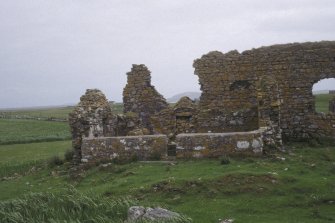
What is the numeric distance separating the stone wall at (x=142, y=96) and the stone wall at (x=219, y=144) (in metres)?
6.65

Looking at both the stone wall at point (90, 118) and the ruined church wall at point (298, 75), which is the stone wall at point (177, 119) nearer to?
the stone wall at point (90, 118)

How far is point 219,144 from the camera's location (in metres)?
15.0

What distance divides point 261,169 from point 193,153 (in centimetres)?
303

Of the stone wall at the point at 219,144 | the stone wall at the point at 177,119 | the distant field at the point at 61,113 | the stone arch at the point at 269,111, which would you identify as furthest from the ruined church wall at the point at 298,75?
the distant field at the point at 61,113

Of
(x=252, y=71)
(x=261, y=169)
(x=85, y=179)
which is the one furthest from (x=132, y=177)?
(x=252, y=71)

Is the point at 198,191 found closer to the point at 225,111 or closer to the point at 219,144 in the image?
the point at 219,144

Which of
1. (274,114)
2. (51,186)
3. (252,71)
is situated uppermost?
(252,71)

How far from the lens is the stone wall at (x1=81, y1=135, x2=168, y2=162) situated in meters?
15.8

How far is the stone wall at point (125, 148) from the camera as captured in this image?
15.8 metres

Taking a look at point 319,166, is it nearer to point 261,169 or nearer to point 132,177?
Result: point 261,169

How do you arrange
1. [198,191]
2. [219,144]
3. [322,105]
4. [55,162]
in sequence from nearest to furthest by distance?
[198,191], [219,144], [55,162], [322,105]

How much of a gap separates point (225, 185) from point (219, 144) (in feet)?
11.3

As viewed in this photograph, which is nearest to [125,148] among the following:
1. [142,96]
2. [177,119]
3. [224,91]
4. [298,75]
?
[177,119]

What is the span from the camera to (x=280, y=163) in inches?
539
